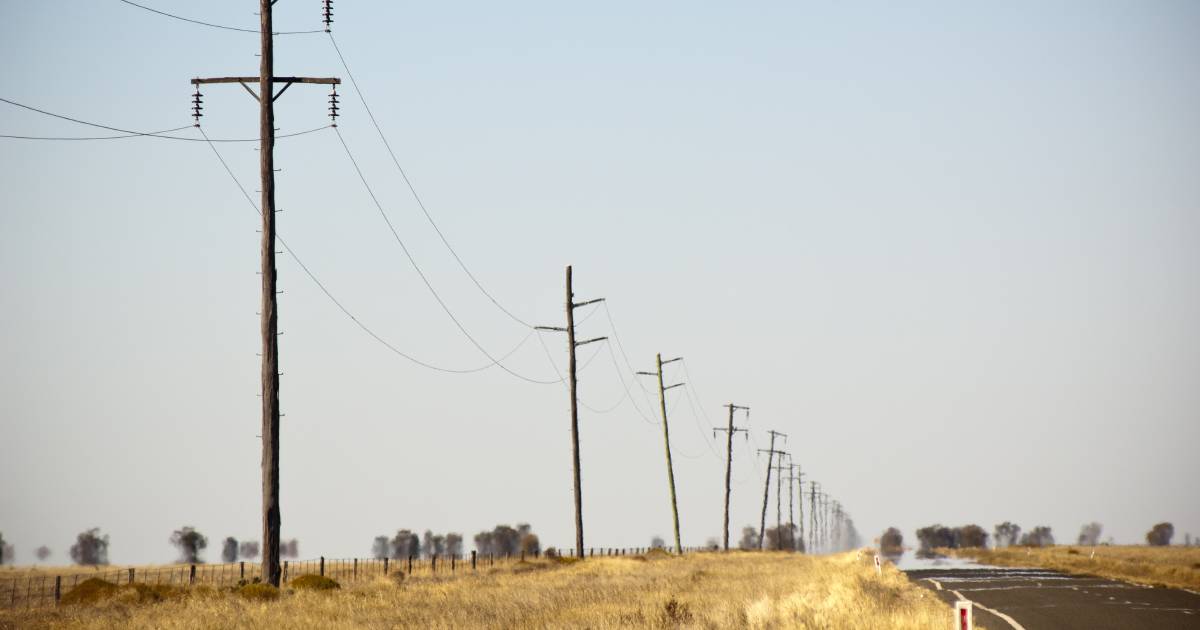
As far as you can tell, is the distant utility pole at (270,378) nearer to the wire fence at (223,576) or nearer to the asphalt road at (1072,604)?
the wire fence at (223,576)

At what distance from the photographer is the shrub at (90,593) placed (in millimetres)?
31922

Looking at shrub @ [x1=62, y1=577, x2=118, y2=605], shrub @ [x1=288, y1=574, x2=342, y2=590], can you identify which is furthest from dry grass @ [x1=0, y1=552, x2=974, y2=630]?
shrub @ [x1=62, y1=577, x2=118, y2=605]

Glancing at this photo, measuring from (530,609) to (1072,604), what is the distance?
14.2 meters

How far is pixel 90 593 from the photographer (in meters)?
32.9

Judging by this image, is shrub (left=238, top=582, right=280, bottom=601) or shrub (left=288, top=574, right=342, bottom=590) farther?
shrub (left=288, top=574, right=342, bottom=590)

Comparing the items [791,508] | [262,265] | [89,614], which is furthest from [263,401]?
[791,508]

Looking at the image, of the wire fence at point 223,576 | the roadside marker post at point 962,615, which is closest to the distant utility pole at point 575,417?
the wire fence at point 223,576

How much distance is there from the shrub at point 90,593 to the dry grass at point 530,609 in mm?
1412

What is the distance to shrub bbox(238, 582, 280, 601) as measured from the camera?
2831 cm

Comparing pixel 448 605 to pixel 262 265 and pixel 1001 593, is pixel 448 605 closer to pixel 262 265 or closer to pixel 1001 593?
pixel 262 265

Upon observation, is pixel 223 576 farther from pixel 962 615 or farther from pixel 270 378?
pixel 962 615

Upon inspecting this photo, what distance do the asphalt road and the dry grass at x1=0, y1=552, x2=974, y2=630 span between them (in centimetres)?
144

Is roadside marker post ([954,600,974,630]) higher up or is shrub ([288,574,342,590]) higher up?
roadside marker post ([954,600,974,630])

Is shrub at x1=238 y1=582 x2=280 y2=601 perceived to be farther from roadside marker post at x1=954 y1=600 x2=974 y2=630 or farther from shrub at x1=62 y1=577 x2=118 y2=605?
roadside marker post at x1=954 y1=600 x2=974 y2=630
